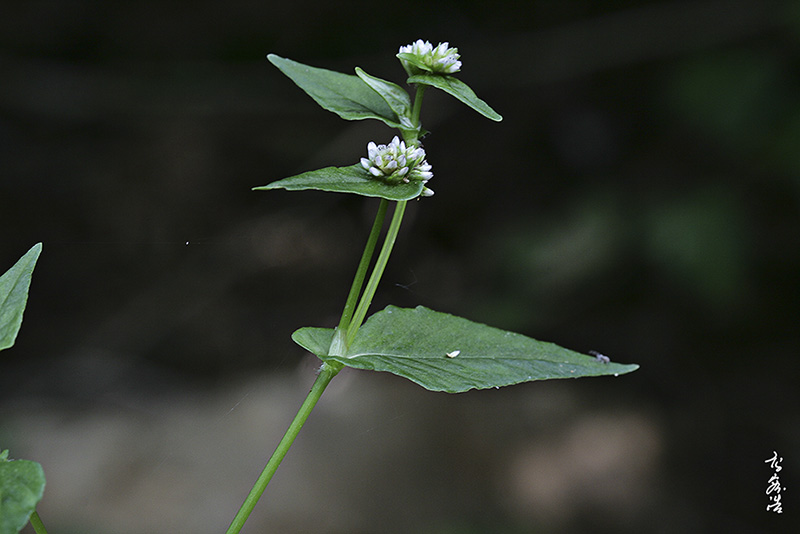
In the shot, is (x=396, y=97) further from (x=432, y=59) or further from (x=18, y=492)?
(x=18, y=492)

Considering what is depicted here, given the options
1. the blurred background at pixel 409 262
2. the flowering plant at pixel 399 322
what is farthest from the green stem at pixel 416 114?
the blurred background at pixel 409 262

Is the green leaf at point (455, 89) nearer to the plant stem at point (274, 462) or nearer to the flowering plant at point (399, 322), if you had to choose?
the flowering plant at point (399, 322)

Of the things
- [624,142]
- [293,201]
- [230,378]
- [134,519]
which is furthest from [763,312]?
[134,519]

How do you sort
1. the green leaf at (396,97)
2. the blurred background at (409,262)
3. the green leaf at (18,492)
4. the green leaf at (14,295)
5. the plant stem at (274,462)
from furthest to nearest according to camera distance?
the blurred background at (409,262), the green leaf at (396,97), the plant stem at (274,462), the green leaf at (14,295), the green leaf at (18,492)

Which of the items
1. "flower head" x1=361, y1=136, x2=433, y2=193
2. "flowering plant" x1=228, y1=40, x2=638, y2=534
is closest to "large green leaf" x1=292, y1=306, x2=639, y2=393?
Answer: "flowering plant" x1=228, y1=40, x2=638, y2=534

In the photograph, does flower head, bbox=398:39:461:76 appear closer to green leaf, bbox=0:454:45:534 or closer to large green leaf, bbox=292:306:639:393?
large green leaf, bbox=292:306:639:393

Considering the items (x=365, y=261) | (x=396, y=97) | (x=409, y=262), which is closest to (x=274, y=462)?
(x=365, y=261)
